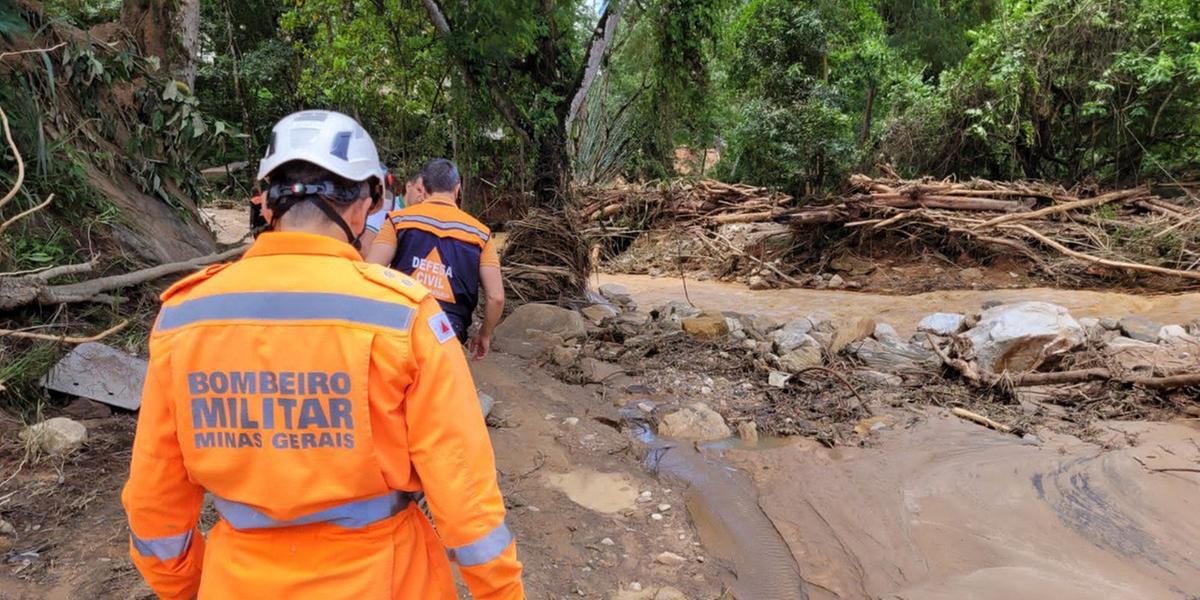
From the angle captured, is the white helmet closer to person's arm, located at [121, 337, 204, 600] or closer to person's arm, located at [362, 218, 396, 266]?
person's arm, located at [121, 337, 204, 600]

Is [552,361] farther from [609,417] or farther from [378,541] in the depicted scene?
[378,541]

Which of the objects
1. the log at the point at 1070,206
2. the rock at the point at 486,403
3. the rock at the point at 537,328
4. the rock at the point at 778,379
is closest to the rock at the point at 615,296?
the rock at the point at 537,328

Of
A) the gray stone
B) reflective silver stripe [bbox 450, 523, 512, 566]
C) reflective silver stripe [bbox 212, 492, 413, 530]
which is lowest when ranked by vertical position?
the gray stone

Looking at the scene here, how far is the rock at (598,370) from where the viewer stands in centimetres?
541

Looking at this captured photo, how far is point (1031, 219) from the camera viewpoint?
10.3 metres

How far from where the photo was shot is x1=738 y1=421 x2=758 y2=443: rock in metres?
4.36

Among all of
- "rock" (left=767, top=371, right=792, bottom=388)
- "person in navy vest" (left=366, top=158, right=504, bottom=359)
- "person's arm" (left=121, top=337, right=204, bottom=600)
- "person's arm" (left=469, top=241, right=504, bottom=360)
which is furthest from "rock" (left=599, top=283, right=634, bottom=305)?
"person's arm" (left=121, top=337, right=204, bottom=600)

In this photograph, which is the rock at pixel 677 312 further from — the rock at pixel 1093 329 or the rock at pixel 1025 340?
the rock at pixel 1093 329

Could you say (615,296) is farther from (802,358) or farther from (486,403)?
(486,403)

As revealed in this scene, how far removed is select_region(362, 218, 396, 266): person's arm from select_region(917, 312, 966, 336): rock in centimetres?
509

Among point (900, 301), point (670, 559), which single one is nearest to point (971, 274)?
point (900, 301)

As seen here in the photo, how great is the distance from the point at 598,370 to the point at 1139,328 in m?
4.97

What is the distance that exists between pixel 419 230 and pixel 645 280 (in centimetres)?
1038

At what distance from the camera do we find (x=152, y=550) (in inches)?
47.7
